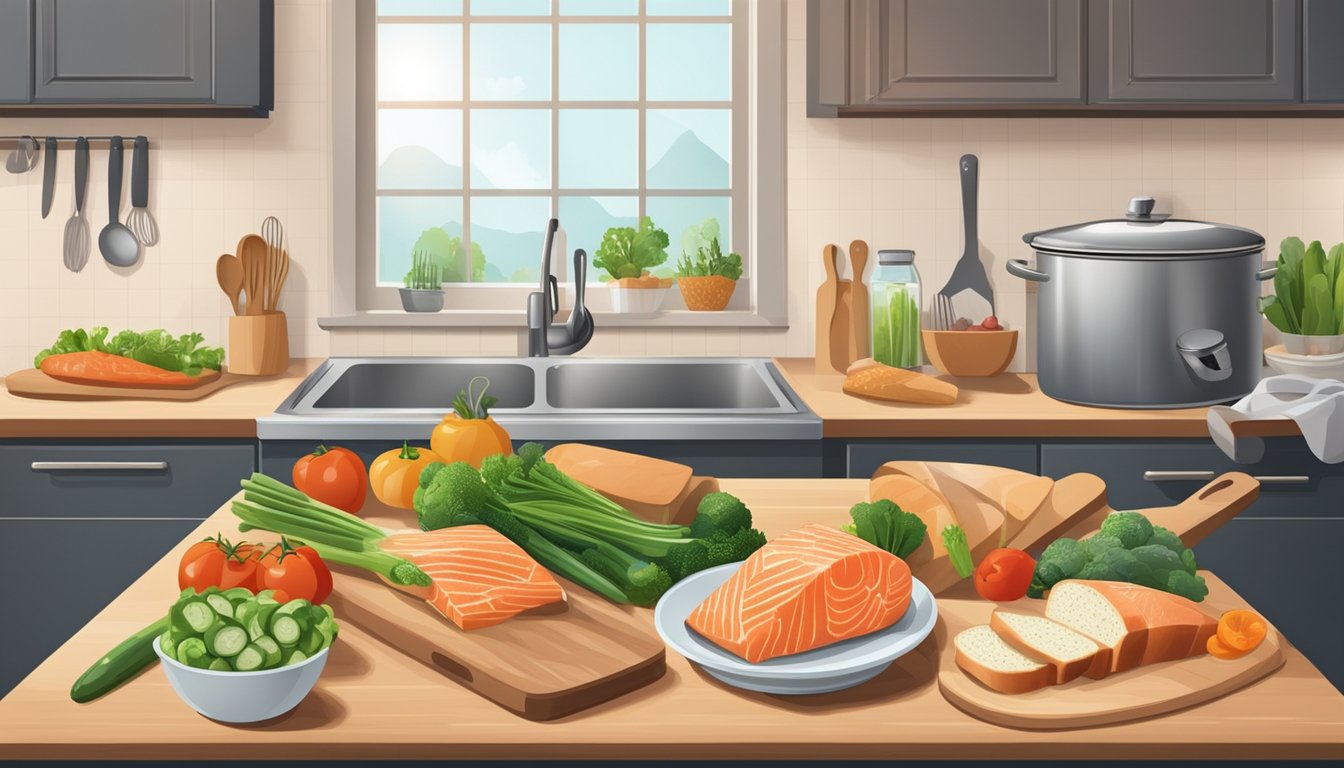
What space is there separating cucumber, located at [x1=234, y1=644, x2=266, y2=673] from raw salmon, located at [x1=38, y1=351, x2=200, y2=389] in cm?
185

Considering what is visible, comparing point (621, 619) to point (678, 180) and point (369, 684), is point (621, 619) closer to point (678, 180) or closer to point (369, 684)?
point (369, 684)

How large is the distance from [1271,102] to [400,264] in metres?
2.21

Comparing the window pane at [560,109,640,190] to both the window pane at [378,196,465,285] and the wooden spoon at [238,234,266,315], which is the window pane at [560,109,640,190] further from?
the wooden spoon at [238,234,266,315]

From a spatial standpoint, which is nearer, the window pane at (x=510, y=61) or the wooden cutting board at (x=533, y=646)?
the wooden cutting board at (x=533, y=646)

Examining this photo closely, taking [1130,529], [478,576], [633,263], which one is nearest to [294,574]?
[478,576]

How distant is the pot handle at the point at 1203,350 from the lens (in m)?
2.51

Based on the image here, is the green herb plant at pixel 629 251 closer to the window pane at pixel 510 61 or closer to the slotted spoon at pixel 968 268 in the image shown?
the window pane at pixel 510 61

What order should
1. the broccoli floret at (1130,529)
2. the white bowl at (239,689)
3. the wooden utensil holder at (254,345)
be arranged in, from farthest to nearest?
the wooden utensil holder at (254,345), the broccoli floret at (1130,529), the white bowl at (239,689)

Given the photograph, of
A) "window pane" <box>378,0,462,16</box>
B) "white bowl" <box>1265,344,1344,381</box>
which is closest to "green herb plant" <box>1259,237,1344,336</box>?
"white bowl" <box>1265,344,1344,381</box>

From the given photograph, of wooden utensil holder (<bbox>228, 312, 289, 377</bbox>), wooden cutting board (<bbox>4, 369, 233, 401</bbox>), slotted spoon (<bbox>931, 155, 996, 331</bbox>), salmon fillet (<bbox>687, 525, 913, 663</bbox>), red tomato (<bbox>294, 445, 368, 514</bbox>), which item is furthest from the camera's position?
slotted spoon (<bbox>931, 155, 996, 331</bbox>)

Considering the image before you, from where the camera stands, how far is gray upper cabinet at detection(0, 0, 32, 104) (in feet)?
9.30

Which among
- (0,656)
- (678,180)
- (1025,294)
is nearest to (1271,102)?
(1025,294)

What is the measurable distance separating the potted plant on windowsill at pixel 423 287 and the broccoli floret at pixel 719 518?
2.01m

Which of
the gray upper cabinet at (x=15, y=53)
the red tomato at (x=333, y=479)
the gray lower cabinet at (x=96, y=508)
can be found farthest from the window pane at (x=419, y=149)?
the red tomato at (x=333, y=479)
